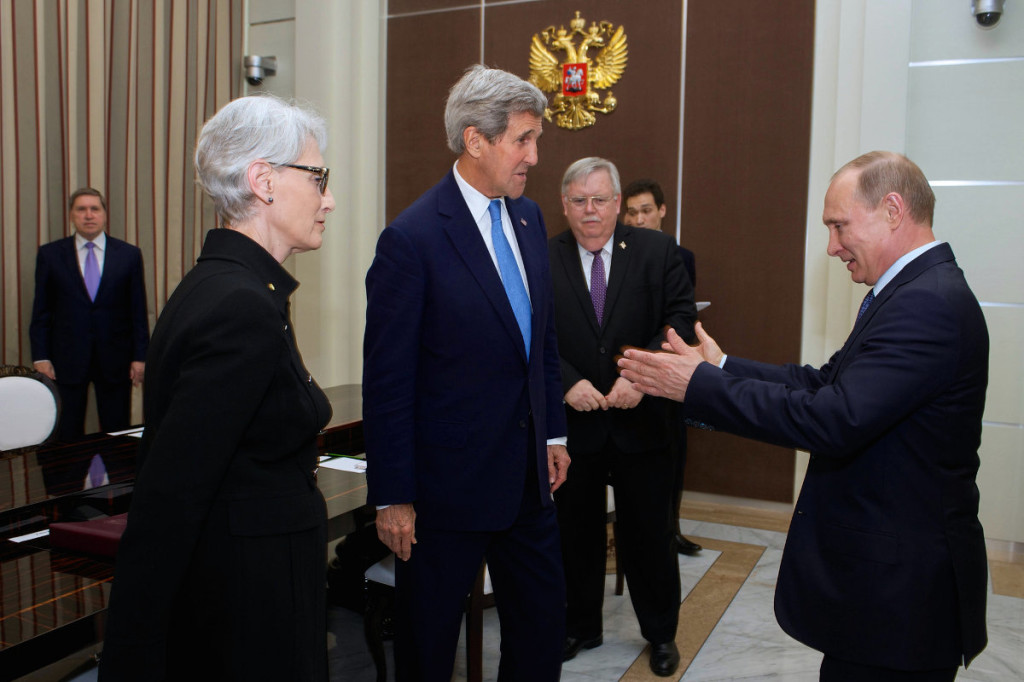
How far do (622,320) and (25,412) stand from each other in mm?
2254

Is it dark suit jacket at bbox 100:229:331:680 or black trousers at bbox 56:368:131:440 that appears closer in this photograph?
dark suit jacket at bbox 100:229:331:680

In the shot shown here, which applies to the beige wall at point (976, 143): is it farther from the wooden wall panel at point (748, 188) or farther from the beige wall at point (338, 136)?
the beige wall at point (338, 136)

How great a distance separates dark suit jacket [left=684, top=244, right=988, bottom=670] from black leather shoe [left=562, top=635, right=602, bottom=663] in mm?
1512

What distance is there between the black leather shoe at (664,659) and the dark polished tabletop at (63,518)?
1.32m

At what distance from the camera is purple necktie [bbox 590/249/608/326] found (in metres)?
3.02

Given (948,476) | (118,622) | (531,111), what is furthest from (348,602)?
(948,476)

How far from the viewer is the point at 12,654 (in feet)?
4.21

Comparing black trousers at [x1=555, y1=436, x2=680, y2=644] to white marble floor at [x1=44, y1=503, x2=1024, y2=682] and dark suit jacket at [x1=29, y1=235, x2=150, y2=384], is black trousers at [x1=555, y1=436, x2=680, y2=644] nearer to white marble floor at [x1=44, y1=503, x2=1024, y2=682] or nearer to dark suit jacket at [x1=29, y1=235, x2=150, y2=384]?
white marble floor at [x1=44, y1=503, x2=1024, y2=682]

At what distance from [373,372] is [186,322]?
2.39 ft

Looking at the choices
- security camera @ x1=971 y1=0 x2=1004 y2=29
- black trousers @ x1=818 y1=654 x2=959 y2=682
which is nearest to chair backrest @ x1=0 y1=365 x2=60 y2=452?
black trousers @ x1=818 y1=654 x2=959 y2=682

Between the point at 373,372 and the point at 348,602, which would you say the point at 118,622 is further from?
the point at 348,602

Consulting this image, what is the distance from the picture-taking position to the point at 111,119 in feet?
18.2

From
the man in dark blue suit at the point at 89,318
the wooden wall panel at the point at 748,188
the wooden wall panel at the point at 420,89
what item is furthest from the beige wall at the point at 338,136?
the wooden wall panel at the point at 748,188

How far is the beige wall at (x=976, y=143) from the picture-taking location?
4.11 m
